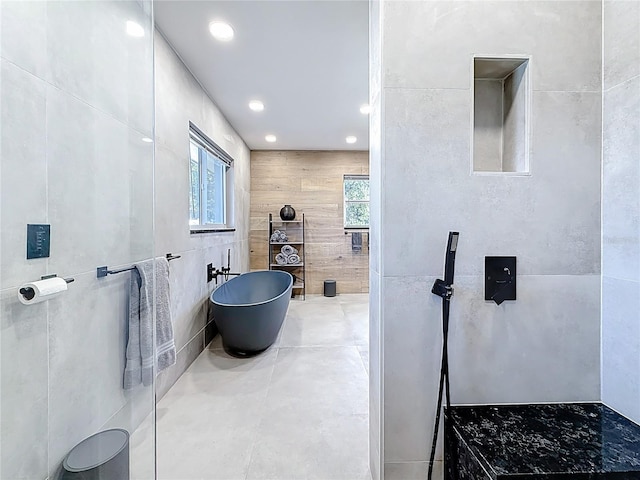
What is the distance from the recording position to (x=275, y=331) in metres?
3.23

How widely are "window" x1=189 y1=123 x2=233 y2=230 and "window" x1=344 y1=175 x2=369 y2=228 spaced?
235cm

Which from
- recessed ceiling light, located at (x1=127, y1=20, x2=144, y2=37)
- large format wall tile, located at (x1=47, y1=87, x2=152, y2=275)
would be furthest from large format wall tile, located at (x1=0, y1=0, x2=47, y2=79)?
recessed ceiling light, located at (x1=127, y1=20, x2=144, y2=37)

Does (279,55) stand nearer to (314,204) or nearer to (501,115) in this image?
(501,115)

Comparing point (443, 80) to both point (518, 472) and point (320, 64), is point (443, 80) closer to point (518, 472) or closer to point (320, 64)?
point (518, 472)

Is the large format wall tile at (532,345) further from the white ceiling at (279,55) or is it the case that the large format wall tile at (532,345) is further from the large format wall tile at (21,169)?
the white ceiling at (279,55)

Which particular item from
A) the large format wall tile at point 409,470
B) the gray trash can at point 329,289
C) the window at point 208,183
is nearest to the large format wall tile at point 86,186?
the window at point 208,183

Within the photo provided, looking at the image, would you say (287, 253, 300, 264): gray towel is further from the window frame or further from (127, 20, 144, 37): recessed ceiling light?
(127, 20, 144, 37): recessed ceiling light

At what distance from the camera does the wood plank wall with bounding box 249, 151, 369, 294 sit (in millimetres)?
5863

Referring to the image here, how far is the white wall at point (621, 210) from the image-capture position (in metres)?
1.12

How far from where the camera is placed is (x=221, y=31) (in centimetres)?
223

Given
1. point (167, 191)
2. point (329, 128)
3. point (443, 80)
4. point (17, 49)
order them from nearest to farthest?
point (17, 49)
point (443, 80)
point (167, 191)
point (329, 128)

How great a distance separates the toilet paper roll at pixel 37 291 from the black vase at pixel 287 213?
15.0 feet

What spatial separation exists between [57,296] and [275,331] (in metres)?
2.18

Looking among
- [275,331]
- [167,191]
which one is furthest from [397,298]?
[275,331]
